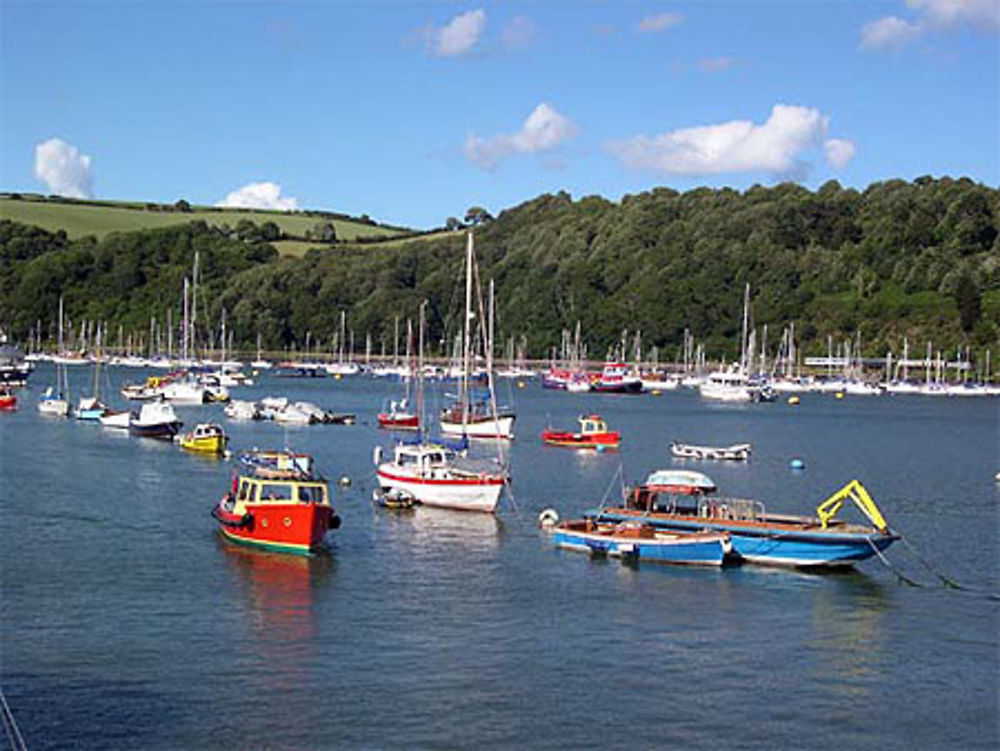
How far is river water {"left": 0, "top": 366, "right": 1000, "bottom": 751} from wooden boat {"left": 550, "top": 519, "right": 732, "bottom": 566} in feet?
2.58

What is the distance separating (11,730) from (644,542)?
86.6 feet

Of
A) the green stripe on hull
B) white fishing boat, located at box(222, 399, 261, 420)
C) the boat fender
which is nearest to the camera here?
the green stripe on hull

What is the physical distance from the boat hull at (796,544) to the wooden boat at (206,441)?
4443 centimetres

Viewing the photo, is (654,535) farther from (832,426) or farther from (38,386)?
(38,386)

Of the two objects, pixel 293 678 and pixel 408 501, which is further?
pixel 408 501

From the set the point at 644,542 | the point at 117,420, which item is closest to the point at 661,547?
the point at 644,542

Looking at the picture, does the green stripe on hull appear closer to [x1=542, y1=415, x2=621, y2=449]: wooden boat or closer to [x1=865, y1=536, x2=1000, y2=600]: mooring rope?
[x1=865, y1=536, x2=1000, y2=600]: mooring rope

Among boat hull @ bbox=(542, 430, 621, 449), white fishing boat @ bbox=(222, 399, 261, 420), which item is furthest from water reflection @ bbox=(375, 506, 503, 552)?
white fishing boat @ bbox=(222, 399, 261, 420)

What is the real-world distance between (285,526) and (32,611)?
1081cm

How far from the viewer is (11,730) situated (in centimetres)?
3070

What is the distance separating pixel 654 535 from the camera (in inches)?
2064

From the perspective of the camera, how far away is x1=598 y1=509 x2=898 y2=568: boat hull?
50438 mm

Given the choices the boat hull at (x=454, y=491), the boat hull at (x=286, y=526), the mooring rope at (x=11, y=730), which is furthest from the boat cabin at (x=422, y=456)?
the mooring rope at (x=11, y=730)

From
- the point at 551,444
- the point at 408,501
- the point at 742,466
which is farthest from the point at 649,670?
the point at 551,444
